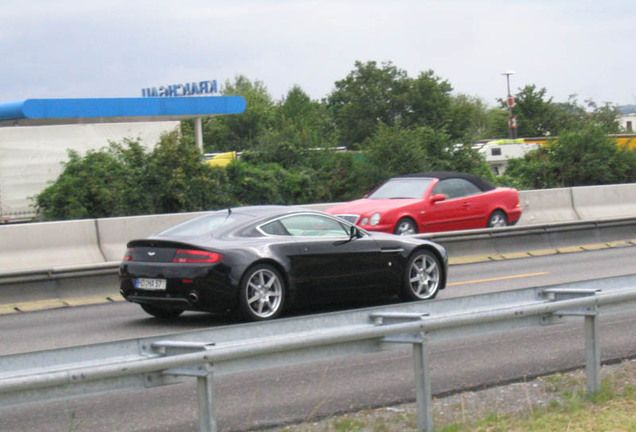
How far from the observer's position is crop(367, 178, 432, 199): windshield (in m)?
20.9

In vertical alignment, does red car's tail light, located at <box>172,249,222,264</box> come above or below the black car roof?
below

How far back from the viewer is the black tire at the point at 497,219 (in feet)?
73.4

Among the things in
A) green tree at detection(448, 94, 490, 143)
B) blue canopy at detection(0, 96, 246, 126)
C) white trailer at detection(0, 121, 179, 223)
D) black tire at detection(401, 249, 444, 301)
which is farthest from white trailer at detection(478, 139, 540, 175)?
black tire at detection(401, 249, 444, 301)

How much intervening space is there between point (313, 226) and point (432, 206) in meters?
8.94

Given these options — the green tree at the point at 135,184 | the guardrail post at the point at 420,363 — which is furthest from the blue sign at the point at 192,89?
the guardrail post at the point at 420,363

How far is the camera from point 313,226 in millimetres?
12117

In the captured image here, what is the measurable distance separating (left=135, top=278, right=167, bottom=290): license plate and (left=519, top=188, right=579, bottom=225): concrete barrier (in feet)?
52.6

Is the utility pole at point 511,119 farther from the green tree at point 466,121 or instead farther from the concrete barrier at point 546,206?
the concrete barrier at point 546,206

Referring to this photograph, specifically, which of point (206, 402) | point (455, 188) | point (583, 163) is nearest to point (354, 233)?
point (206, 402)

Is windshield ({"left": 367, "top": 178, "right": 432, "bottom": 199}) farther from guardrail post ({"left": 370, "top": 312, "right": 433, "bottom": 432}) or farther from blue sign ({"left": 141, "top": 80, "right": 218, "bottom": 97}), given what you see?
blue sign ({"left": 141, "top": 80, "right": 218, "bottom": 97})

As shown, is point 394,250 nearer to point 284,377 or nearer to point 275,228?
point 275,228

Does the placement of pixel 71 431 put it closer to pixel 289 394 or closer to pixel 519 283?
pixel 289 394

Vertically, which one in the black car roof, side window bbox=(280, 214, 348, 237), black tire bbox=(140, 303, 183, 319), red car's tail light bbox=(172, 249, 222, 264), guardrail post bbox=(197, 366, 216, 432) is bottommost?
black tire bbox=(140, 303, 183, 319)

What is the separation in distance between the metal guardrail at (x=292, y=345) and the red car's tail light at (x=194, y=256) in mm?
4505
